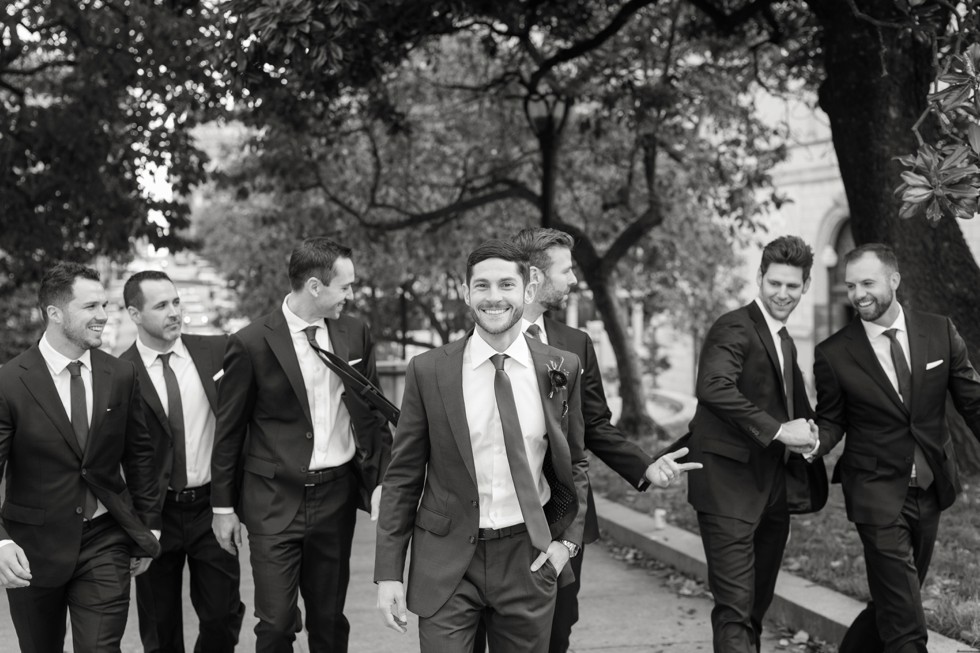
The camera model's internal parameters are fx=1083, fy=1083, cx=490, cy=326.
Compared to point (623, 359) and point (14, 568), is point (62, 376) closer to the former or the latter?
point (14, 568)

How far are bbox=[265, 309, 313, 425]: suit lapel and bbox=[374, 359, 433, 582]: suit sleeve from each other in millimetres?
1291

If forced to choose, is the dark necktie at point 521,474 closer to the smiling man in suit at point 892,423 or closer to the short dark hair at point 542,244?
the short dark hair at point 542,244

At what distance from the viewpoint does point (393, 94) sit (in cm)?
1706

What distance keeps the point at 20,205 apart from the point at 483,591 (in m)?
10.8

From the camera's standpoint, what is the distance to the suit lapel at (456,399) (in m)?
3.77

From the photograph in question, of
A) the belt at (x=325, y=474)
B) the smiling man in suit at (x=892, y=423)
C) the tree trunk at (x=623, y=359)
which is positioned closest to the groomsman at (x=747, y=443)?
the smiling man in suit at (x=892, y=423)

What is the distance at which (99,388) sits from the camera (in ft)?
15.5

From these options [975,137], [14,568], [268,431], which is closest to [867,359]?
[975,137]

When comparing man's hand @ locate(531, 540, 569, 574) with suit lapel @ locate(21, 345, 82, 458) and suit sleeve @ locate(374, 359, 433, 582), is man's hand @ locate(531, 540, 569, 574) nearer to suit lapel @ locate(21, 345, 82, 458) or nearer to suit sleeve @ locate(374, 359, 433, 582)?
suit sleeve @ locate(374, 359, 433, 582)

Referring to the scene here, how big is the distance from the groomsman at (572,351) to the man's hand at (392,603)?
1.34 metres

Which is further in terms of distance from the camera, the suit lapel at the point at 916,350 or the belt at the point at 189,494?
the belt at the point at 189,494

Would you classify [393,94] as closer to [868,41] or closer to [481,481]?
[868,41]

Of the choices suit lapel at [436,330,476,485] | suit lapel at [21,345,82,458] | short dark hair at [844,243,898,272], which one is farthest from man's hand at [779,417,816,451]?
suit lapel at [21,345,82,458]

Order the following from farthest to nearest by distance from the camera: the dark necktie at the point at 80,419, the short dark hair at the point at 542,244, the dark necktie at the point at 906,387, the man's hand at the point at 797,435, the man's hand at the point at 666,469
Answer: the short dark hair at the point at 542,244, the dark necktie at the point at 906,387, the man's hand at the point at 797,435, the dark necktie at the point at 80,419, the man's hand at the point at 666,469
